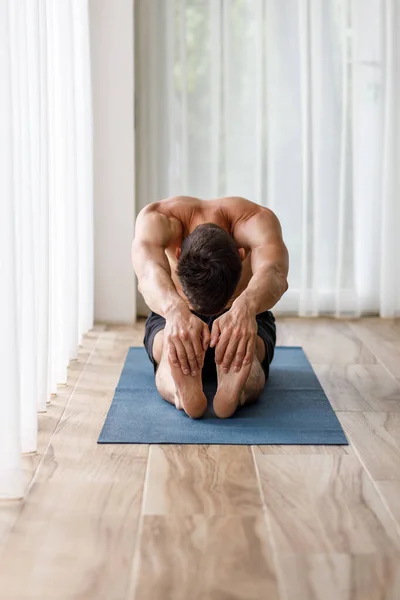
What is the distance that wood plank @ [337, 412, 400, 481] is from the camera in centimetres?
231

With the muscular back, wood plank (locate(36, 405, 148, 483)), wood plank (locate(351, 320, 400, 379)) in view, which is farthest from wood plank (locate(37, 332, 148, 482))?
wood plank (locate(351, 320, 400, 379))

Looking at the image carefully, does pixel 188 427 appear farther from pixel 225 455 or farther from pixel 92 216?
pixel 92 216

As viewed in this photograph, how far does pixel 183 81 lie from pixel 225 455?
2.55 meters

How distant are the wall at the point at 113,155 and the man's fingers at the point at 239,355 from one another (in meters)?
1.92

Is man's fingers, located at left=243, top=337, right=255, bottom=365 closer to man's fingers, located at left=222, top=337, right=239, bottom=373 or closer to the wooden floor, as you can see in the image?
man's fingers, located at left=222, top=337, right=239, bottom=373

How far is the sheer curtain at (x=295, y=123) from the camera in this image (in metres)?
4.43

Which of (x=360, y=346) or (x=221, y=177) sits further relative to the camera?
(x=221, y=177)

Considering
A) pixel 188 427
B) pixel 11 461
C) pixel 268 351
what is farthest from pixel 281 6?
pixel 11 461

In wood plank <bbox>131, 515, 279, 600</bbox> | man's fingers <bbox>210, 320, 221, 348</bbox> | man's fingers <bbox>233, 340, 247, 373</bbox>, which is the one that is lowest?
wood plank <bbox>131, 515, 279, 600</bbox>

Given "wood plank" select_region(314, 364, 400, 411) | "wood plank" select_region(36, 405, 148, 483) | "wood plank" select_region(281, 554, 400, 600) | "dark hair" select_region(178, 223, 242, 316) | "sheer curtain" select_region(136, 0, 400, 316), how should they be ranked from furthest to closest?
"sheer curtain" select_region(136, 0, 400, 316) < "wood plank" select_region(314, 364, 400, 411) < "dark hair" select_region(178, 223, 242, 316) < "wood plank" select_region(36, 405, 148, 483) < "wood plank" select_region(281, 554, 400, 600)

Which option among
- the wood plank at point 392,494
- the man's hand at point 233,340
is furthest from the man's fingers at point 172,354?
the wood plank at point 392,494

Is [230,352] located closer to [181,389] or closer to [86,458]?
[181,389]

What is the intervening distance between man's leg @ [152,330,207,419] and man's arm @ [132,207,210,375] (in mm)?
39

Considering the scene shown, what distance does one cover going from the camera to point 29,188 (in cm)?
250
